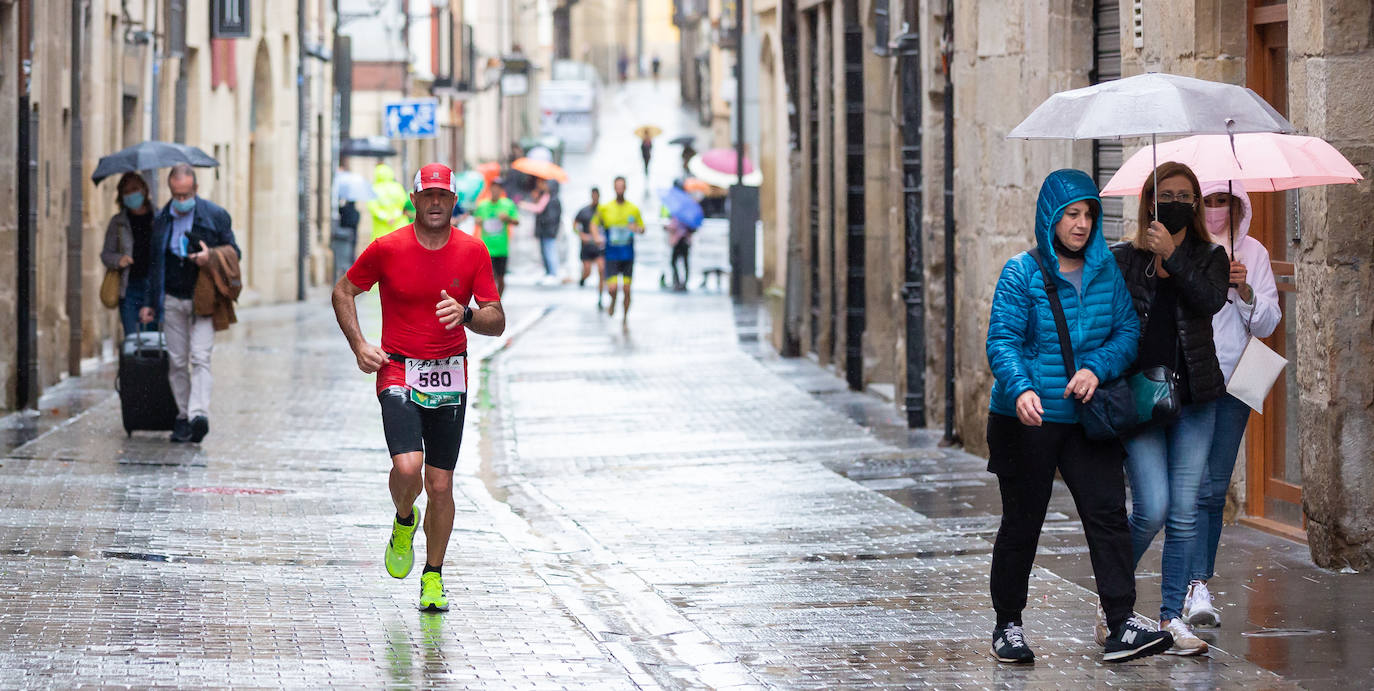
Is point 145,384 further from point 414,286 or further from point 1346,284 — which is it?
point 1346,284

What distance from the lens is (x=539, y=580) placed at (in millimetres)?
9148

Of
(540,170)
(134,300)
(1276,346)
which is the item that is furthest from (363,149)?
(1276,346)

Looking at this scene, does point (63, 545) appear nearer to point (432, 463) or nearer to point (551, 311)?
point (432, 463)

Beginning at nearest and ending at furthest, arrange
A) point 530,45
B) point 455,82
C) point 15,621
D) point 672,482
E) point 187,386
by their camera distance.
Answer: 1. point 15,621
2. point 672,482
3. point 187,386
4. point 455,82
5. point 530,45

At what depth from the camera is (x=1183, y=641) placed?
7.41 m

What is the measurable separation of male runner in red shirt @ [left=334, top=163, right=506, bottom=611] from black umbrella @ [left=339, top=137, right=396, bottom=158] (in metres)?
32.7

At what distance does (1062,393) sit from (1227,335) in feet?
3.67

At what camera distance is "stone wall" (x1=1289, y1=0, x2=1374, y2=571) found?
8.98 metres

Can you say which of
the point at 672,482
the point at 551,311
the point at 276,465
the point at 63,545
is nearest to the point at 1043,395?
the point at 63,545

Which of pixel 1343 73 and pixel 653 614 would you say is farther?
pixel 1343 73

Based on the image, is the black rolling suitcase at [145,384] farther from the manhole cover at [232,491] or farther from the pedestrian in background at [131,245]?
the manhole cover at [232,491]

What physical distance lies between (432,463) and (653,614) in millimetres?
988

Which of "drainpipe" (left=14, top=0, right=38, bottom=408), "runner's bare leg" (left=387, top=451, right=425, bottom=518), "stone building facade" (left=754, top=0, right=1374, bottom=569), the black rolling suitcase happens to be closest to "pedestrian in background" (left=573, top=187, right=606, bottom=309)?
"stone building facade" (left=754, top=0, right=1374, bottom=569)

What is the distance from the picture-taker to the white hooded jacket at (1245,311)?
26.1 feet
